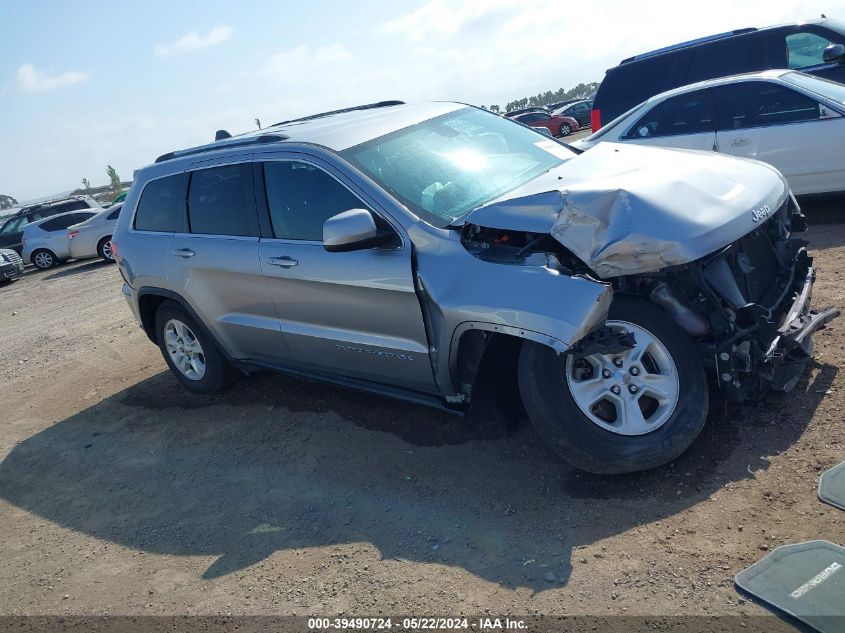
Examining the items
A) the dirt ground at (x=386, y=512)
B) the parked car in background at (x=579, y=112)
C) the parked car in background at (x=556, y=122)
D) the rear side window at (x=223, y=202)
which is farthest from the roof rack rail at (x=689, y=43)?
the parked car in background at (x=579, y=112)

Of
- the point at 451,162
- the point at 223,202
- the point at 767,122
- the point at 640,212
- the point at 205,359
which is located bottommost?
the point at 205,359

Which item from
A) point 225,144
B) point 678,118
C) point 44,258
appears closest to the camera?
point 225,144

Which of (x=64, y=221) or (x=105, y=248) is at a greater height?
(x=64, y=221)

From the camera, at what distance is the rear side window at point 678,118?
25.2ft

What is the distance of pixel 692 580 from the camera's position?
2848 mm

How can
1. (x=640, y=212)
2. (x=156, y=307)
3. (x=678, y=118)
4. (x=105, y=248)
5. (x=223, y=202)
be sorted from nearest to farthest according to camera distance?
(x=640, y=212), (x=223, y=202), (x=156, y=307), (x=678, y=118), (x=105, y=248)

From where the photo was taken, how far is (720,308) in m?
3.57

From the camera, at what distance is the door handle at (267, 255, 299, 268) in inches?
179

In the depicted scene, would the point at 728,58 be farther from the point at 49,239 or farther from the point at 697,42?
the point at 49,239

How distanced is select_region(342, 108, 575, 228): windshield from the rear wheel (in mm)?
17273

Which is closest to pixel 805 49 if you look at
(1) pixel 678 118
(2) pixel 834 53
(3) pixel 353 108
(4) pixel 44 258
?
(2) pixel 834 53

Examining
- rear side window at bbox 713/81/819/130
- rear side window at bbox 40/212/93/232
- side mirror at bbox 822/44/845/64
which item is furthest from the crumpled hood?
rear side window at bbox 40/212/93/232

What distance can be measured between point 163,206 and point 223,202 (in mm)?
870

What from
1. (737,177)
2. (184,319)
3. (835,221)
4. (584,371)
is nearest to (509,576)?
(584,371)
